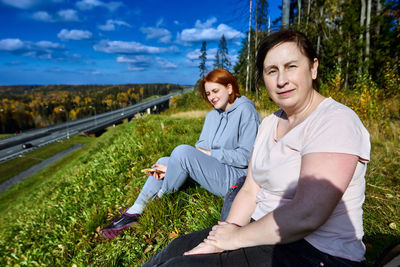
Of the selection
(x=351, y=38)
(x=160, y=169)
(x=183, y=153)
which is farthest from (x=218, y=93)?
(x=351, y=38)

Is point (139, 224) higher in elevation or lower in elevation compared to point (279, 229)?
lower

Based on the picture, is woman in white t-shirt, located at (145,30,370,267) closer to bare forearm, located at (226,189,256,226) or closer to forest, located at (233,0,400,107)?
bare forearm, located at (226,189,256,226)

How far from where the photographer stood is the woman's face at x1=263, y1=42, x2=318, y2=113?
1251 mm

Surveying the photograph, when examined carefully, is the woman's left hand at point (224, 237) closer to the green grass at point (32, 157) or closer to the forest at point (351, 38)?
the forest at point (351, 38)

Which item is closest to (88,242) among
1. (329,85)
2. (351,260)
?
(351,260)

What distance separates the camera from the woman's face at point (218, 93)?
2916 mm

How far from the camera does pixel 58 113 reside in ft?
331

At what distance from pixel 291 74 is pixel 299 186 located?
64cm

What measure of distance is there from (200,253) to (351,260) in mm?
729

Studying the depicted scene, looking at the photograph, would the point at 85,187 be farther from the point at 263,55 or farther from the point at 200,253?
the point at 263,55

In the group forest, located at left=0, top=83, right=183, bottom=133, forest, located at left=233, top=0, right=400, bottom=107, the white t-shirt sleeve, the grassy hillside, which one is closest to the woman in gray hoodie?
the grassy hillside

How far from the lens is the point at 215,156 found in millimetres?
2477

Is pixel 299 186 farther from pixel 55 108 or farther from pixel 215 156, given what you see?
pixel 55 108

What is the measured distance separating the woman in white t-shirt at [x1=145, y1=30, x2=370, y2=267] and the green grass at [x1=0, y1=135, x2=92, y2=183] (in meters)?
35.4
